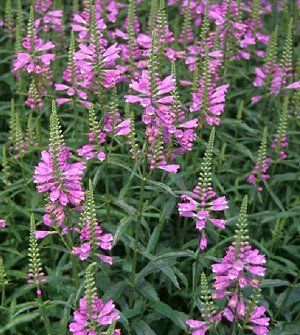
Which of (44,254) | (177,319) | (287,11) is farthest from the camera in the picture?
(287,11)

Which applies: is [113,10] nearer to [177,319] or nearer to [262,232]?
[262,232]

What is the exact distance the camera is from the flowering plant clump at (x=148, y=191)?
4.94m

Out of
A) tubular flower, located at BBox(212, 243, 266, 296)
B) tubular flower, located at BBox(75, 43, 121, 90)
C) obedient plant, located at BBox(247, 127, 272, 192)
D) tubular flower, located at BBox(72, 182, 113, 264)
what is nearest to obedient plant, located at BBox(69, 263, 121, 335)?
tubular flower, located at BBox(72, 182, 113, 264)

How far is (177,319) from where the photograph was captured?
546 centimetres

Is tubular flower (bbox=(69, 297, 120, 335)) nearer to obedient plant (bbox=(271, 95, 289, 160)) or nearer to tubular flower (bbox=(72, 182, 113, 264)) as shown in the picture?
tubular flower (bbox=(72, 182, 113, 264))

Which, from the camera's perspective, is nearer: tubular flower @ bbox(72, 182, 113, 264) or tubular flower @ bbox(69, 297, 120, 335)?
tubular flower @ bbox(69, 297, 120, 335)

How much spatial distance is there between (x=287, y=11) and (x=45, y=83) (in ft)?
14.8

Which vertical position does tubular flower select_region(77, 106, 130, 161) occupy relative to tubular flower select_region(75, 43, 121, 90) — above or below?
below

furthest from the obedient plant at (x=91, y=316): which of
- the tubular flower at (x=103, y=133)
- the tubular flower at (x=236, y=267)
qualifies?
the tubular flower at (x=103, y=133)

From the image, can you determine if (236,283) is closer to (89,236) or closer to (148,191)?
(89,236)

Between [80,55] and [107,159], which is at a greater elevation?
[80,55]

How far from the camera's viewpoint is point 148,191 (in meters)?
6.89

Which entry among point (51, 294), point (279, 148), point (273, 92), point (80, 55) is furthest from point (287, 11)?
point (51, 294)

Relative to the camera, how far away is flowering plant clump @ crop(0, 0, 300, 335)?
16.2 feet
